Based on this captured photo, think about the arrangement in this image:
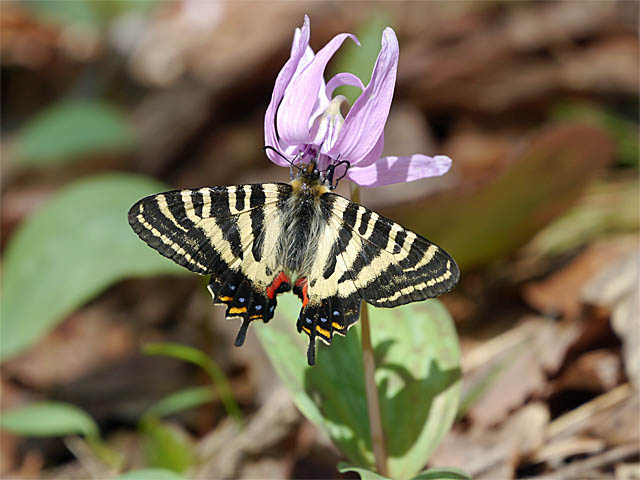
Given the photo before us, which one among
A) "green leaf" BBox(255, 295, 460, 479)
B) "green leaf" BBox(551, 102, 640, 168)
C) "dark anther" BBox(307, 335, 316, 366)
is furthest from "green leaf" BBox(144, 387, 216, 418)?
"green leaf" BBox(551, 102, 640, 168)

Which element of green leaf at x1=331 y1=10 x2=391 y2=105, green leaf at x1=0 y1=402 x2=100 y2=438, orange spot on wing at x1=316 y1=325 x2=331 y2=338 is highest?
green leaf at x1=331 y1=10 x2=391 y2=105

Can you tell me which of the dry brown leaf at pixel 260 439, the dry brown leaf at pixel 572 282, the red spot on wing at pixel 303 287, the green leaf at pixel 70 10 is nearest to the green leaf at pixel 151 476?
the red spot on wing at pixel 303 287

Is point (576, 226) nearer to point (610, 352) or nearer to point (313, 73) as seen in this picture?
point (610, 352)

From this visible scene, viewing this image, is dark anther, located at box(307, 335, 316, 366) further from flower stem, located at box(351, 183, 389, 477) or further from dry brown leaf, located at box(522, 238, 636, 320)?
dry brown leaf, located at box(522, 238, 636, 320)

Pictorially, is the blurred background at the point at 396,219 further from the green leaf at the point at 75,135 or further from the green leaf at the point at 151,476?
the green leaf at the point at 151,476

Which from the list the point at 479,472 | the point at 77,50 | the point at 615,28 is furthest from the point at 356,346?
the point at 77,50
